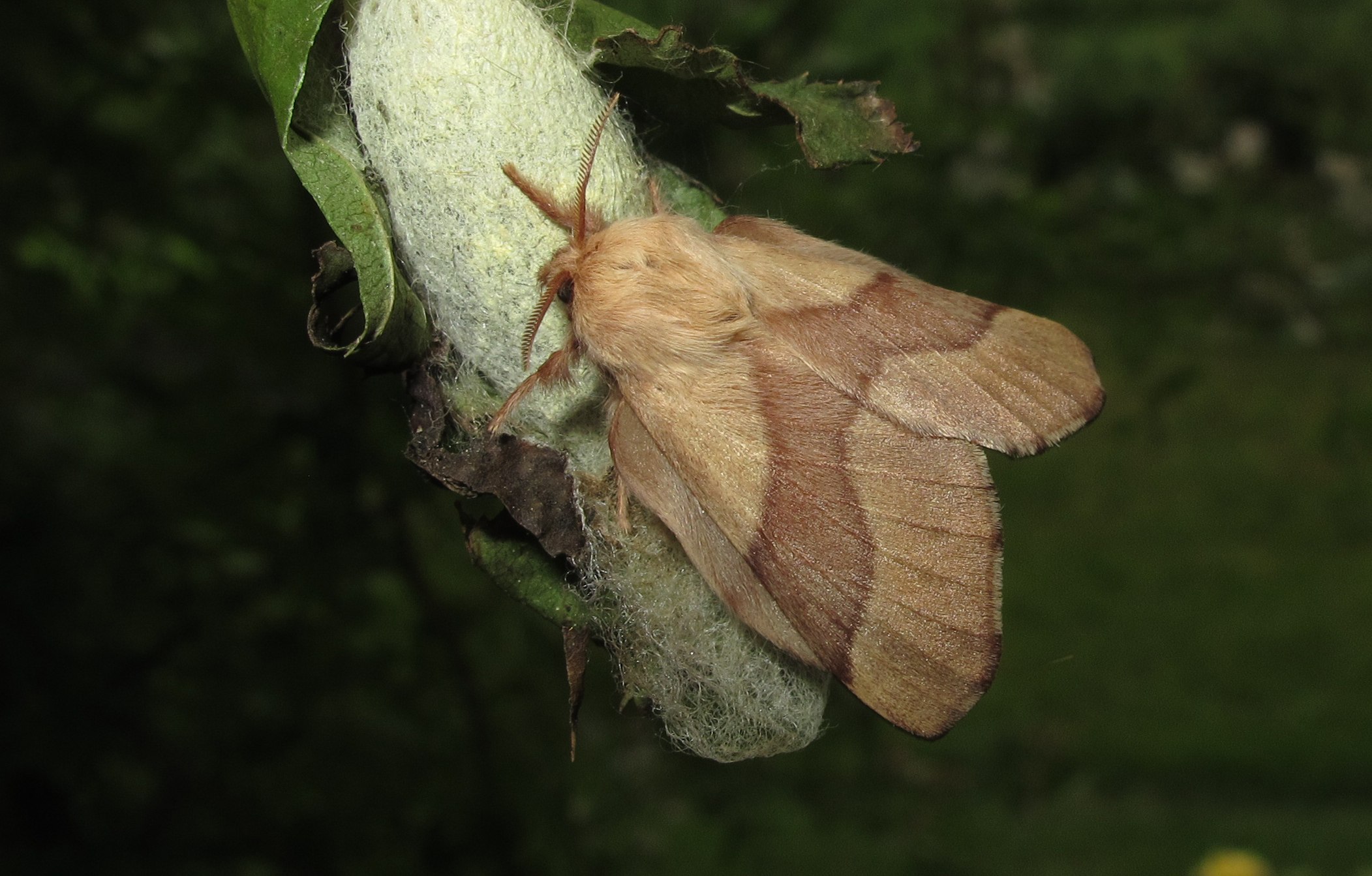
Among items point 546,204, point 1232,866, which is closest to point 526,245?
point 546,204

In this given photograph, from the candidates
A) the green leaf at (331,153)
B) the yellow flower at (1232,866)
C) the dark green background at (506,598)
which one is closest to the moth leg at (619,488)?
the green leaf at (331,153)

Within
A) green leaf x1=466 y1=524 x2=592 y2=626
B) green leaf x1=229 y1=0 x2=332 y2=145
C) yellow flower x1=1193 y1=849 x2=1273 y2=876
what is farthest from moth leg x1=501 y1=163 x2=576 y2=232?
yellow flower x1=1193 y1=849 x2=1273 y2=876

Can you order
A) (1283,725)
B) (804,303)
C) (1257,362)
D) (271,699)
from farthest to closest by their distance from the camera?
(1257,362), (1283,725), (271,699), (804,303)

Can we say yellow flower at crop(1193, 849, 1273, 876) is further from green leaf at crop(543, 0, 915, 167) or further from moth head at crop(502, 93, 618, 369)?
moth head at crop(502, 93, 618, 369)

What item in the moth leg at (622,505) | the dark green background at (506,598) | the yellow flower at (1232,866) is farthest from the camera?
the yellow flower at (1232,866)

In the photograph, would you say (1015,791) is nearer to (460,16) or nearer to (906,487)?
(906,487)

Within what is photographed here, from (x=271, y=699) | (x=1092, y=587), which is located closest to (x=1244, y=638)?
(x=1092, y=587)

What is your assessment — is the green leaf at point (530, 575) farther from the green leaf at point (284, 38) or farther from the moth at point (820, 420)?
the green leaf at point (284, 38)
